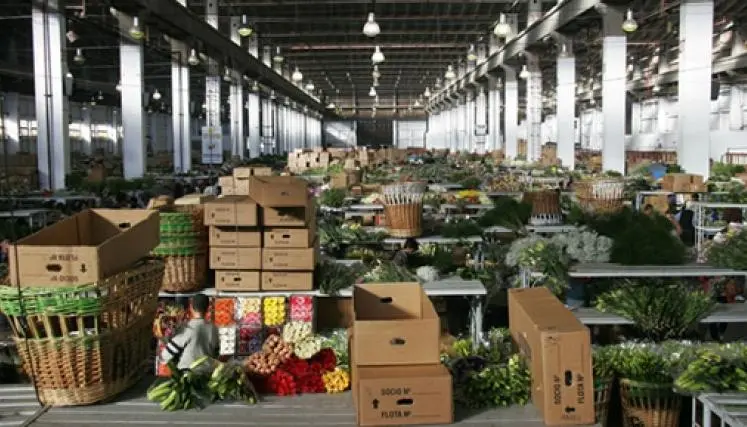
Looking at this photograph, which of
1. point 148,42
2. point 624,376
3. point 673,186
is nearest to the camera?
point 624,376

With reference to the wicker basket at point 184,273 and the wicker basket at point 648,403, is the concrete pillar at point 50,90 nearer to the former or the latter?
the wicker basket at point 184,273

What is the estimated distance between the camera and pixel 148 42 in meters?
24.4

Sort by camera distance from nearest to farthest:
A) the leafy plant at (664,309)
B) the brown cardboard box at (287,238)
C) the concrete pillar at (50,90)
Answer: the leafy plant at (664,309) < the brown cardboard box at (287,238) < the concrete pillar at (50,90)

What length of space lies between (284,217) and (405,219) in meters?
2.98

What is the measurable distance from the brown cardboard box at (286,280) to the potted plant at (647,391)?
2.32m

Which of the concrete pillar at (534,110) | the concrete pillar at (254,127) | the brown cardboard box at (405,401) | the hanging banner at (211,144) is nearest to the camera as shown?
the brown cardboard box at (405,401)

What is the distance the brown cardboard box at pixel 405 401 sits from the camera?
330 centimetres

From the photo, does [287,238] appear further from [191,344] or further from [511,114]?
[511,114]

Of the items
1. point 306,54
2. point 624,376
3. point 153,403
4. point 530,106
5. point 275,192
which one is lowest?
point 624,376

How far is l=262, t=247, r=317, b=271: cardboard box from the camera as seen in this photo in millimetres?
6383

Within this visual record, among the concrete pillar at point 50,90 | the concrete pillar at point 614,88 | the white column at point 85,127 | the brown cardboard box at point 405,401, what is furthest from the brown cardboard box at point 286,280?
the white column at point 85,127

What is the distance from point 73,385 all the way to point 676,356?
3657 millimetres

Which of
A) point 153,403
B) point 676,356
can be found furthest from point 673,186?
point 153,403

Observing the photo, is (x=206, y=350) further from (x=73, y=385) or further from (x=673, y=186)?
(x=673, y=186)
